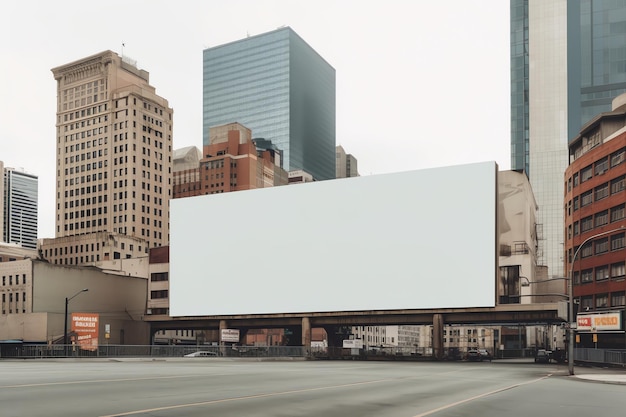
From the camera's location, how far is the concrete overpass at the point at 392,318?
8800 cm

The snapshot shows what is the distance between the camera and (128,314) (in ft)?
401

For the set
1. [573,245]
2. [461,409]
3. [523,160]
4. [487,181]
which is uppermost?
[523,160]

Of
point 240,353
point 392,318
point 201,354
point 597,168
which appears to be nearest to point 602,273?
point 597,168

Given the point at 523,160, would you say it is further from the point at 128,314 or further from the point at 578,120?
the point at 128,314

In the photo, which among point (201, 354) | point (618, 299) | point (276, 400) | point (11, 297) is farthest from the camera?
point (11, 297)

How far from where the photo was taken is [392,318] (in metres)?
95.4

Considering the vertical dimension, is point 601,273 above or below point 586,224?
A: below

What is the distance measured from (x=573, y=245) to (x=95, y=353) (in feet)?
221

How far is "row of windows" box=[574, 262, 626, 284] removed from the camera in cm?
8850

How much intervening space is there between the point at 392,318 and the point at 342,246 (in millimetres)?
11888

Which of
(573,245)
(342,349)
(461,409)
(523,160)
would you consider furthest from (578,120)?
(461,409)

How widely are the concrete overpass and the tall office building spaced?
309 feet

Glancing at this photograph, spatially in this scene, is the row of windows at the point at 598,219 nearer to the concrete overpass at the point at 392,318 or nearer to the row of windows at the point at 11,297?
the concrete overpass at the point at 392,318

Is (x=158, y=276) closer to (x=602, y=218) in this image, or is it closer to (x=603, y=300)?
(x=603, y=300)
